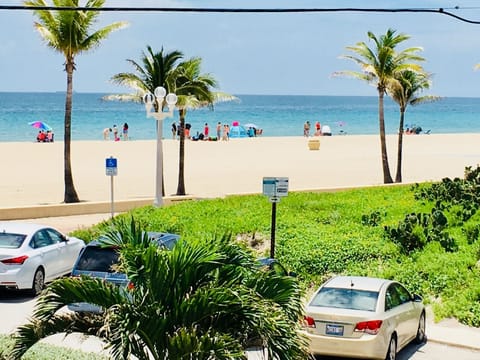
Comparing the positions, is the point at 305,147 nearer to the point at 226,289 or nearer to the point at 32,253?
the point at 32,253

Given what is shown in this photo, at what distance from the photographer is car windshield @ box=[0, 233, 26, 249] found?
1667 centimetres

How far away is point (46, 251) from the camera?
56.5 ft

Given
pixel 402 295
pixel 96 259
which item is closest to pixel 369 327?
pixel 402 295

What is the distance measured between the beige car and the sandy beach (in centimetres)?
2108

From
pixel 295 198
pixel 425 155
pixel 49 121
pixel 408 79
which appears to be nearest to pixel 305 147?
pixel 425 155

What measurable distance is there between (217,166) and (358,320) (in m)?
37.3

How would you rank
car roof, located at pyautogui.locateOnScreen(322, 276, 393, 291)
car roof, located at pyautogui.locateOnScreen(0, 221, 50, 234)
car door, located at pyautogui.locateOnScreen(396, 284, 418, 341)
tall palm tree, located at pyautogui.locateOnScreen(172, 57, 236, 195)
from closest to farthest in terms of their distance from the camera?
car roof, located at pyautogui.locateOnScreen(322, 276, 393, 291) → car door, located at pyautogui.locateOnScreen(396, 284, 418, 341) → car roof, located at pyautogui.locateOnScreen(0, 221, 50, 234) → tall palm tree, located at pyautogui.locateOnScreen(172, 57, 236, 195)

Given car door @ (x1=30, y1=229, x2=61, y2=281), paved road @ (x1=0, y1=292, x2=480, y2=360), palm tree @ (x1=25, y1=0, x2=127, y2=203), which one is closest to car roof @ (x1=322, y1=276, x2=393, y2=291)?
paved road @ (x1=0, y1=292, x2=480, y2=360)

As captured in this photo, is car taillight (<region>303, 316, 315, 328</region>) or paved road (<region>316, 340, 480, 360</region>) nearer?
car taillight (<region>303, 316, 315, 328</region>)

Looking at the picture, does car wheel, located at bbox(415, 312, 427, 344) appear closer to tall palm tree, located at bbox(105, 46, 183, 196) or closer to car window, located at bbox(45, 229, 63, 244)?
car window, located at bbox(45, 229, 63, 244)

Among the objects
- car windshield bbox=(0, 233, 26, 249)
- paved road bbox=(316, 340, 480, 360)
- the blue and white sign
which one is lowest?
paved road bbox=(316, 340, 480, 360)

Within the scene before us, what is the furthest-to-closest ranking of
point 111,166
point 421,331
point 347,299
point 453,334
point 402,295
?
point 111,166 → point 453,334 → point 421,331 → point 402,295 → point 347,299

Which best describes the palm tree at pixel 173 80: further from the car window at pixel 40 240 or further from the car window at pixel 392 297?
the car window at pixel 392 297

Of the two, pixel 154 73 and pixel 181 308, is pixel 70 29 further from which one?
pixel 181 308
